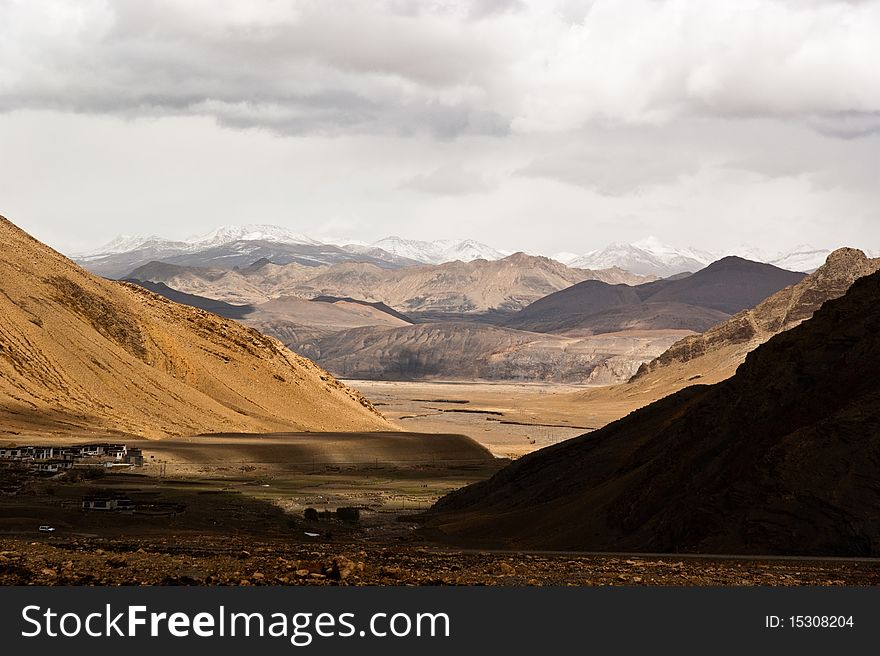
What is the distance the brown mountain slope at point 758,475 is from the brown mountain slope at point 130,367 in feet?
140

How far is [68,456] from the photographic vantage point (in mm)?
56781

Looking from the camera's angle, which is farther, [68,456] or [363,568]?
[68,456]

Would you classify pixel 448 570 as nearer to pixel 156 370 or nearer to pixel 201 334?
pixel 156 370

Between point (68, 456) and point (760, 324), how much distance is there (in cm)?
13232

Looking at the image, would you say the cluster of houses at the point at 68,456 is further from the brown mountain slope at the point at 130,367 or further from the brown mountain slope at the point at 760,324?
the brown mountain slope at the point at 760,324

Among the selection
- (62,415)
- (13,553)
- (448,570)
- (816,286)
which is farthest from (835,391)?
(816,286)

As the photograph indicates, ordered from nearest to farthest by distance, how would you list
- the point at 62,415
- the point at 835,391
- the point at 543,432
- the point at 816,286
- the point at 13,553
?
the point at 13,553 < the point at 835,391 < the point at 62,415 < the point at 543,432 < the point at 816,286

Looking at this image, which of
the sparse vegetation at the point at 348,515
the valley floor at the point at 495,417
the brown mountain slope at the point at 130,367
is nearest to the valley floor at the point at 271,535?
the sparse vegetation at the point at 348,515

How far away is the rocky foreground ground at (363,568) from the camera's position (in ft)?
50.7

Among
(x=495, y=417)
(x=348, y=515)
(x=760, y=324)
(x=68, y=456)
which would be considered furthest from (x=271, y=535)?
(x=760, y=324)

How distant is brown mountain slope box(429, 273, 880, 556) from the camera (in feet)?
77.3

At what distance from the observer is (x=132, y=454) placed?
60312mm

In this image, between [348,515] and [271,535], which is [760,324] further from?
[271,535]

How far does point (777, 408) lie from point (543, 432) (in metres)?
93.2
